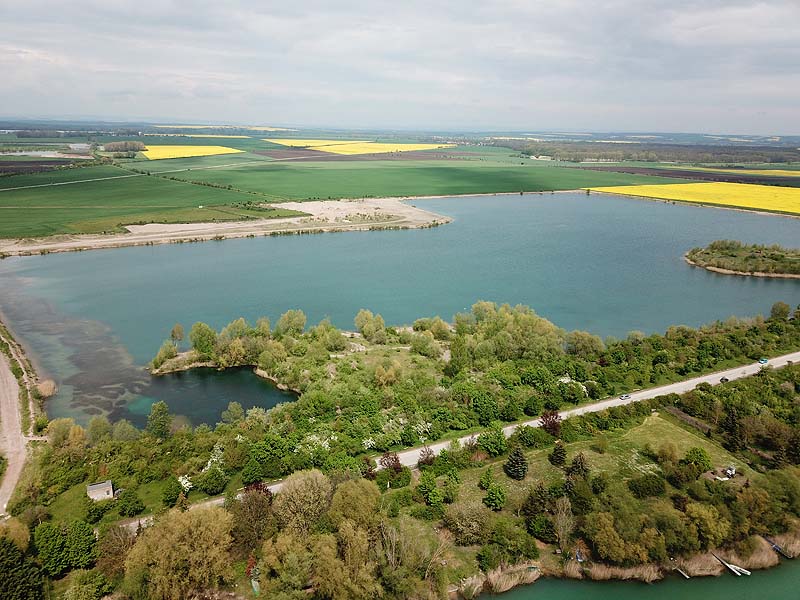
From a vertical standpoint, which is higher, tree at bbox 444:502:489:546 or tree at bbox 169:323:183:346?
tree at bbox 169:323:183:346

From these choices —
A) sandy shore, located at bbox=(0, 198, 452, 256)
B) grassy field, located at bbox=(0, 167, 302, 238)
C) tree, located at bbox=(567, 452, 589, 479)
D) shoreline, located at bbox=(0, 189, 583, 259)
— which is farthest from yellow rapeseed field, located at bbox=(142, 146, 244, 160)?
tree, located at bbox=(567, 452, 589, 479)

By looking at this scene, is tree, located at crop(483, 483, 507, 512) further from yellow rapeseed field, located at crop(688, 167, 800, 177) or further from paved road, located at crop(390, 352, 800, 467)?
yellow rapeseed field, located at crop(688, 167, 800, 177)

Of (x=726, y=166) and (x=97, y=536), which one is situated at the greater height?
(x=726, y=166)

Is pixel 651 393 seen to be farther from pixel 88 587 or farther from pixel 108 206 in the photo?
pixel 108 206

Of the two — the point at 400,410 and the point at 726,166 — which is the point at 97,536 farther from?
the point at 726,166

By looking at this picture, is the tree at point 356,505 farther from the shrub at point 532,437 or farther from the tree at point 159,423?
the tree at point 159,423

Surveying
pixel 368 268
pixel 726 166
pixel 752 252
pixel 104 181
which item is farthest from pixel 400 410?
pixel 726 166
